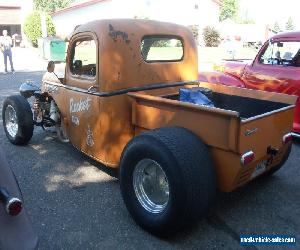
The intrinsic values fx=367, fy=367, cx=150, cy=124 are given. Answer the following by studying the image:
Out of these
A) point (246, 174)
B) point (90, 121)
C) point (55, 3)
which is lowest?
point (246, 174)

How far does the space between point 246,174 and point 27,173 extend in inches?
109

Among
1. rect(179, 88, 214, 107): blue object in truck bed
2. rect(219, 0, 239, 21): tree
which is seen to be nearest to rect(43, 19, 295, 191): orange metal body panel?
rect(179, 88, 214, 107): blue object in truck bed

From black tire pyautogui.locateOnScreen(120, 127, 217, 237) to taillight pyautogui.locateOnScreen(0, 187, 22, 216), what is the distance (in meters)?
1.29

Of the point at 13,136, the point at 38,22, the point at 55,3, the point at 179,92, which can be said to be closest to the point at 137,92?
the point at 179,92

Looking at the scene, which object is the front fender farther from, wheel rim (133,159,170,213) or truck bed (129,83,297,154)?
wheel rim (133,159,170,213)

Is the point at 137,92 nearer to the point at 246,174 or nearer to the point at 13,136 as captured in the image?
the point at 246,174

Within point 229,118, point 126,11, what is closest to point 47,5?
→ point 126,11

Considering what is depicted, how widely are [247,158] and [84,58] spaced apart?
2.62 meters

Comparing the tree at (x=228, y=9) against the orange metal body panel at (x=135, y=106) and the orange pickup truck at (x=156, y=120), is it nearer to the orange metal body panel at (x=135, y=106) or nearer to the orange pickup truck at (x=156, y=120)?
the orange pickup truck at (x=156, y=120)

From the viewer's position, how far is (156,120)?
12.1 feet

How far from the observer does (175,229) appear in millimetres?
3127

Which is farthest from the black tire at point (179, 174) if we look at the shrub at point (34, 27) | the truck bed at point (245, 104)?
the shrub at point (34, 27)

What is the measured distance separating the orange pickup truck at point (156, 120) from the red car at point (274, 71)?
1.63 m

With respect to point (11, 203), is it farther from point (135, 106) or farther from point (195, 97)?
point (195, 97)
